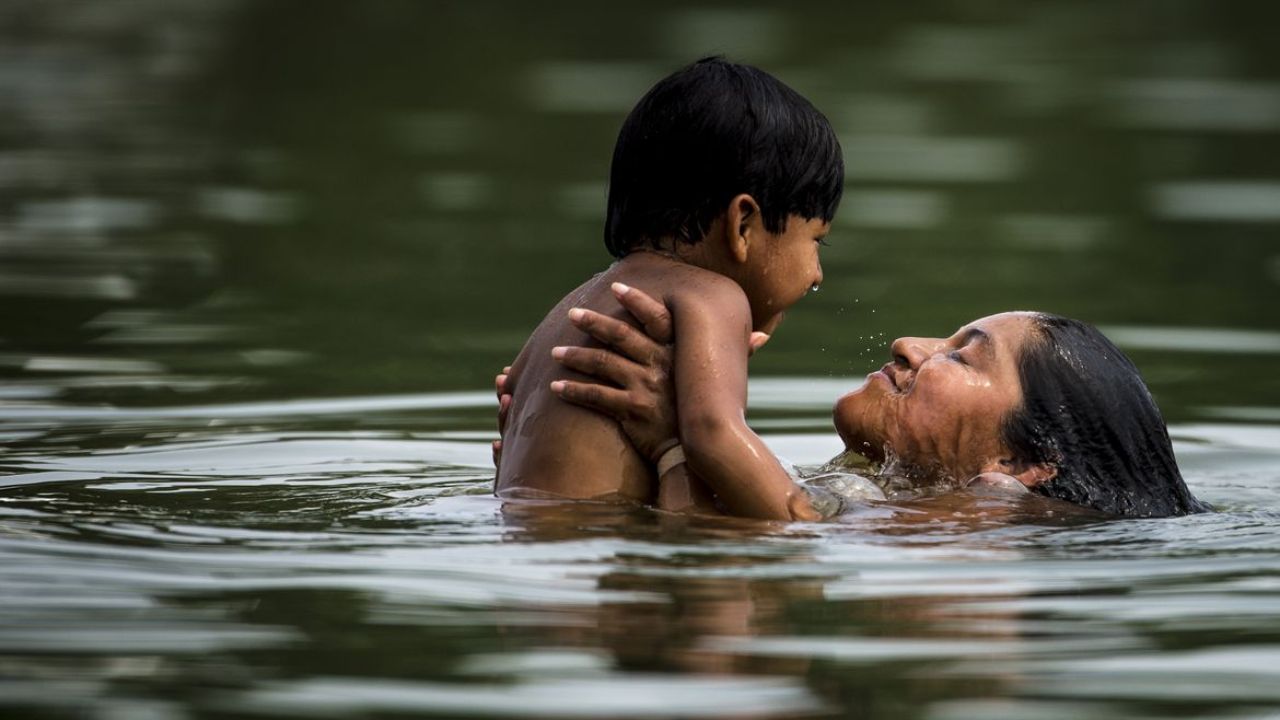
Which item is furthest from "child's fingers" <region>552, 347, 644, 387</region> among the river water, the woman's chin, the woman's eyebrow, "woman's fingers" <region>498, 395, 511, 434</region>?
the woman's eyebrow

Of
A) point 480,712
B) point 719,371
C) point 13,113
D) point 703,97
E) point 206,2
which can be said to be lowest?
point 480,712

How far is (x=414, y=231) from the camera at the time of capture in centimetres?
1380

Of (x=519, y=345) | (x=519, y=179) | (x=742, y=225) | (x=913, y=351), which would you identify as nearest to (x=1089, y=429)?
(x=913, y=351)

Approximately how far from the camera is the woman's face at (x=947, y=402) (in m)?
6.82

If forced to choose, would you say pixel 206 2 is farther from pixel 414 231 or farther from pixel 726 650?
pixel 726 650

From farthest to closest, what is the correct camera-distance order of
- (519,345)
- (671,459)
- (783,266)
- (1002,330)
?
1. (519,345)
2. (1002,330)
3. (783,266)
4. (671,459)

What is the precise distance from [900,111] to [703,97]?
12228 millimetres

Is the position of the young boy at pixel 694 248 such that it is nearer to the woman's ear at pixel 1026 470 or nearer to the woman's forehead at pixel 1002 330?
→ the woman's forehead at pixel 1002 330

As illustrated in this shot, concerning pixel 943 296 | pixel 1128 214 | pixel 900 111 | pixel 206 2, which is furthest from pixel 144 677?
pixel 206 2

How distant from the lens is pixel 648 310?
20.3ft

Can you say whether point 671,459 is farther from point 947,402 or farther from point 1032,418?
point 1032,418

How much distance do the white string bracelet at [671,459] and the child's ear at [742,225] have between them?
1.93 ft

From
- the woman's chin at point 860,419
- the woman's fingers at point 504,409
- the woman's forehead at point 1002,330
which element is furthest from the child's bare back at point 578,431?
the woman's forehead at point 1002,330

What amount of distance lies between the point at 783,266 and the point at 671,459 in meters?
0.67
